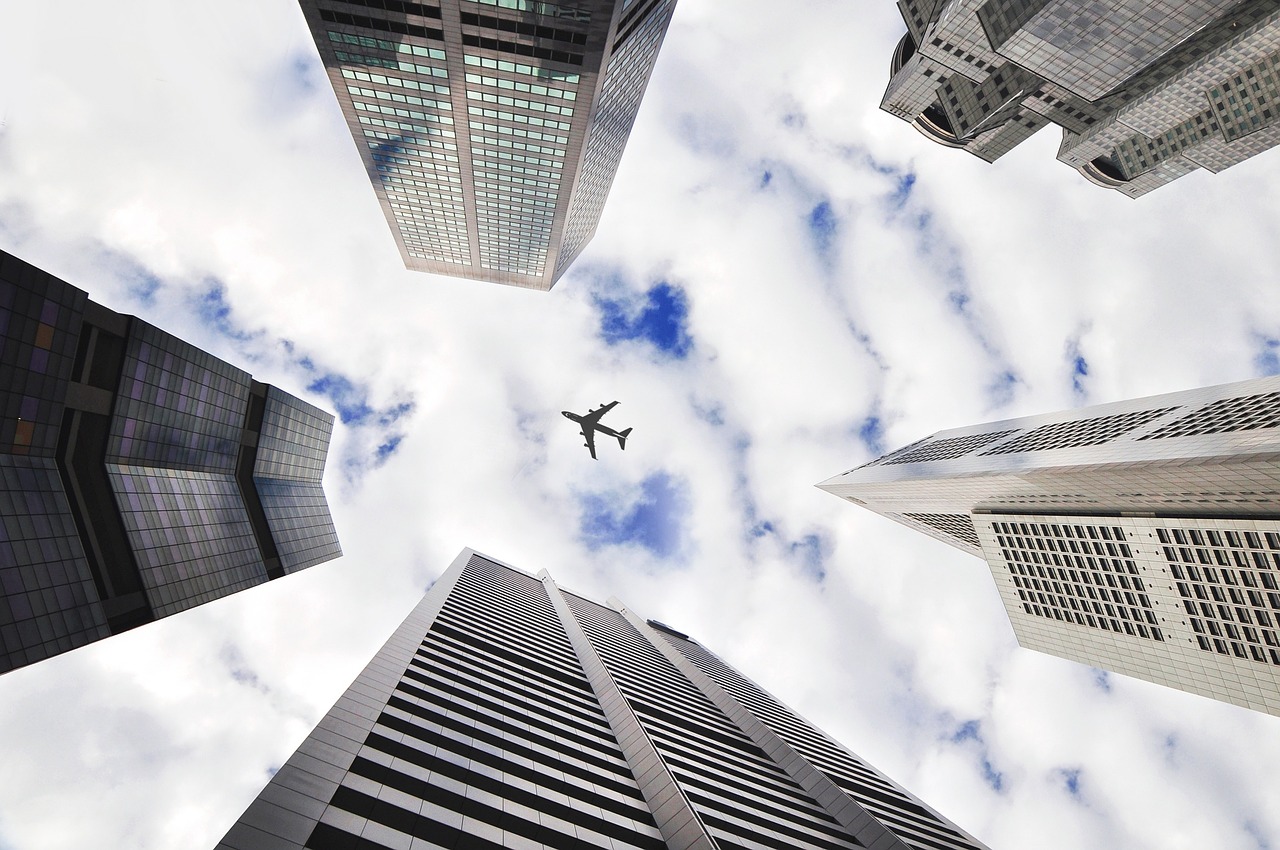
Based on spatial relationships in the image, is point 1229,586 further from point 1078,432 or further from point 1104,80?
point 1104,80

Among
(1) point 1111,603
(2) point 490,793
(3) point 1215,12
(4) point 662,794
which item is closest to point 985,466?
(1) point 1111,603

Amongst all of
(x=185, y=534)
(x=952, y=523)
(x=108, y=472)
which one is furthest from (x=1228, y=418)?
(x=108, y=472)

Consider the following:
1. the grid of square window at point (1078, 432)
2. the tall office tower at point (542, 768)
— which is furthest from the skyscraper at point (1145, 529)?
the tall office tower at point (542, 768)

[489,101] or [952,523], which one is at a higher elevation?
[489,101]

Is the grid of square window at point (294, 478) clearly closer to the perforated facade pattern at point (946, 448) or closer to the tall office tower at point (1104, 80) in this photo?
the perforated facade pattern at point (946, 448)

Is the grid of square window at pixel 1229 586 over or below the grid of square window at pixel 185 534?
below
